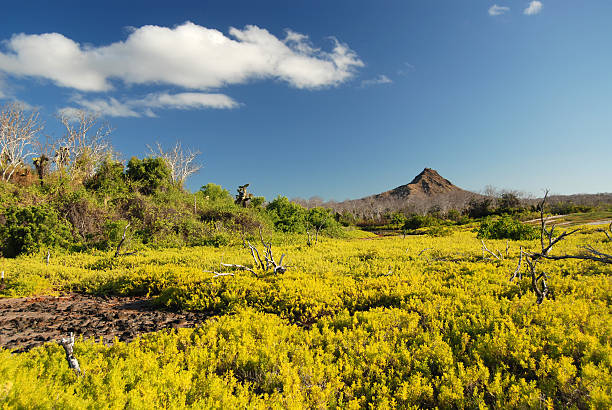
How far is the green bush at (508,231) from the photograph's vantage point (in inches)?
690

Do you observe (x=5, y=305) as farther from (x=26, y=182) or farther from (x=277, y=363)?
(x=26, y=182)

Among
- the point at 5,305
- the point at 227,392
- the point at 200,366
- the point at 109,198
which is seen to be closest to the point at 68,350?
the point at 200,366

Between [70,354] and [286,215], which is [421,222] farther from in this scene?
[70,354]

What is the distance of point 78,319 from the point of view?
6445 mm

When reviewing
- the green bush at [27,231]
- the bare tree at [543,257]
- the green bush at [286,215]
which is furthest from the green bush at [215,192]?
the bare tree at [543,257]

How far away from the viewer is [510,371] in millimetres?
3682

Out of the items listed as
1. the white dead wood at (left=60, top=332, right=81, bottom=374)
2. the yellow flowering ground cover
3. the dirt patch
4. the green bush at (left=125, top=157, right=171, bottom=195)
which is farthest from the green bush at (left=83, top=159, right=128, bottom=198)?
the white dead wood at (left=60, top=332, right=81, bottom=374)

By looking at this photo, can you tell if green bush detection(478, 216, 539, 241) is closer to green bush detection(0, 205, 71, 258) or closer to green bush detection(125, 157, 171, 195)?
green bush detection(0, 205, 71, 258)

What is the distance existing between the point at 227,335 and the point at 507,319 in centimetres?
432

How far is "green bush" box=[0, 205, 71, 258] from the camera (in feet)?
44.9

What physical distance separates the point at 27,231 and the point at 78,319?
1073 cm

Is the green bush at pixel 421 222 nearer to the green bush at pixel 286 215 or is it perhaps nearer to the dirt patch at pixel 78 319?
the green bush at pixel 286 215

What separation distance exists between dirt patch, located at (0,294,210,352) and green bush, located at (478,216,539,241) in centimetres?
1845

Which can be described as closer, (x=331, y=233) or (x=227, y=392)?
(x=227, y=392)
